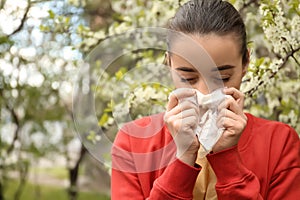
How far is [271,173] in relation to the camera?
1636 mm

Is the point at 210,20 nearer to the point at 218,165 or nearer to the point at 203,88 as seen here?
the point at 203,88

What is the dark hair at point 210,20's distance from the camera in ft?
5.26

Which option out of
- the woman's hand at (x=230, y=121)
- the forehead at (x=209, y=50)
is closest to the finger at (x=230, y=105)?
the woman's hand at (x=230, y=121)

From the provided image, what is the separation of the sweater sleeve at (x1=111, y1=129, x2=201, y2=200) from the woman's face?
20 cm

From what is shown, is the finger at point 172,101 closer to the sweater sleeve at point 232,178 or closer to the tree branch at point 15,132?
the sweater sleeve at point 232,178

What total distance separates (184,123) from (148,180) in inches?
8.7

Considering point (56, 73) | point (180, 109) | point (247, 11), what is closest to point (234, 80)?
point (180, 109)

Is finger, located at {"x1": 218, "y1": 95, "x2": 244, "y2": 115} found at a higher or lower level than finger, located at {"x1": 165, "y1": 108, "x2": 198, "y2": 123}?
higher

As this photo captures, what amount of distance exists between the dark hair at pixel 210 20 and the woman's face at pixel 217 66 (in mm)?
22

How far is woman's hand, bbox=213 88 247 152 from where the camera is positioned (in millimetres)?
1505

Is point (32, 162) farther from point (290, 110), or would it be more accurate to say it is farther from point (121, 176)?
point (121, 176)

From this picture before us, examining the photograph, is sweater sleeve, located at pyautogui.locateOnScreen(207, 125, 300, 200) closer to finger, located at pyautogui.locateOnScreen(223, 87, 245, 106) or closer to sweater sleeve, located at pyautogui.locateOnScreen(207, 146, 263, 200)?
sweater sleeve, located at pyautogui.locateOnScreen(207, 146, 263, 200)

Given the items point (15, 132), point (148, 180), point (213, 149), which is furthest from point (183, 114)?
point (15, 132)

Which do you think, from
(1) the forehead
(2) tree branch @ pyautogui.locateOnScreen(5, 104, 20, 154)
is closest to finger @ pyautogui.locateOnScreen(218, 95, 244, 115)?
(1) the forehead
